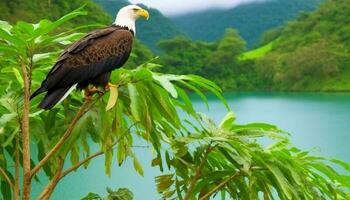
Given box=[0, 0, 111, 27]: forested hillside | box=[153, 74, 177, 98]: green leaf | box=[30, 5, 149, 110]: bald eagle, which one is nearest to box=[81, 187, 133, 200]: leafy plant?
box=[30, 5, 149, 110]: bald eagle

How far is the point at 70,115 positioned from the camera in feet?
5.03

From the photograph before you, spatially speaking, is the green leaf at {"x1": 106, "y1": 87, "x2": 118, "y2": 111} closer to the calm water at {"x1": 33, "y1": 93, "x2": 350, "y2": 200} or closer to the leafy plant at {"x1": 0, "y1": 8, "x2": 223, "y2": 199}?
the leafy plant at {"x1": 0, "y1": 8, "x2": 223, "y2": 199}

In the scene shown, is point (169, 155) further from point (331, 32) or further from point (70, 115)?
point (331, 32)

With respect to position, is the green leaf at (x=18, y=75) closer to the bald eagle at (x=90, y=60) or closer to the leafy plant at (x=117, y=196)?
the bald eagle at (x=90, y=60)

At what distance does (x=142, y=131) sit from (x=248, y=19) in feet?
372

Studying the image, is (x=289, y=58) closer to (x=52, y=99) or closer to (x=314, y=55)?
(x=314, y=55)

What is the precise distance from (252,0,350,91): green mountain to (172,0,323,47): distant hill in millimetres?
44792

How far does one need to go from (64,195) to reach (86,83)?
8.32m

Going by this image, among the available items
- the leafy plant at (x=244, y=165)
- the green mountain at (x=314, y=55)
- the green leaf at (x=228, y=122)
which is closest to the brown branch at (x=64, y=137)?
the leafy plant at (x=244, y=165)

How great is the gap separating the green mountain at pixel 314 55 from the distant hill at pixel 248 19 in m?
44.8

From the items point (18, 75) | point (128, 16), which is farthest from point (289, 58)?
point (18, 75)

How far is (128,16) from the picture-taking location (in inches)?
69.9

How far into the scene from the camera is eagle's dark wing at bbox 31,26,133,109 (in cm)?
140

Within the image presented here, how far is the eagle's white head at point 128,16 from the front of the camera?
1750mm
